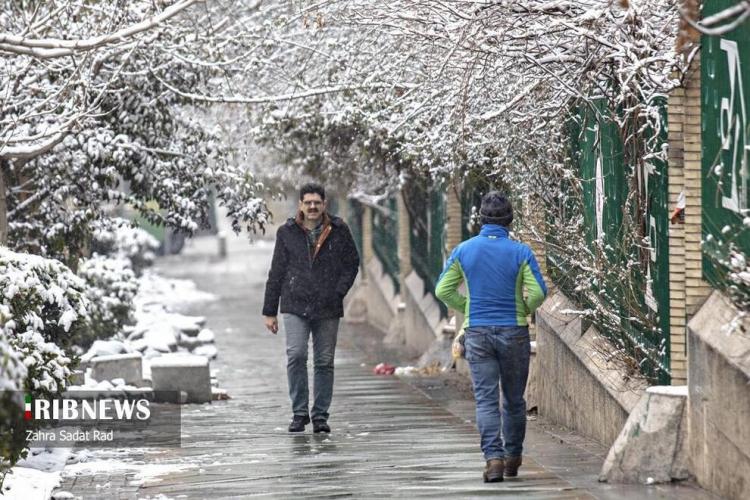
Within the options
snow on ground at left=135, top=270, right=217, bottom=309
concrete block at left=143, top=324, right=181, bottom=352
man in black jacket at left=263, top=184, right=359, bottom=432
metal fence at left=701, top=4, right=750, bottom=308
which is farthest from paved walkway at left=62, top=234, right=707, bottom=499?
snow on ground at left=135, top=270, right=217, bottom=309

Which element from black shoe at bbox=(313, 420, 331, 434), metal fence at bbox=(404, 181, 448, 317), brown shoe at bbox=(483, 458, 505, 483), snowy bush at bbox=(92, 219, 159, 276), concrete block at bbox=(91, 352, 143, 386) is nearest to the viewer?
brown shoe at bbox=(483, 458, 505, 483)

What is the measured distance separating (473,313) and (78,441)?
4.24m

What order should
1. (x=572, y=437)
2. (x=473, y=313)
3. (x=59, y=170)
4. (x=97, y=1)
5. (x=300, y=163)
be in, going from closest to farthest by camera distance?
(x=473, y=313) < (x=572, y=437) < (x=59, y=170) < (x=97, y=1) < (x=300, y=163)

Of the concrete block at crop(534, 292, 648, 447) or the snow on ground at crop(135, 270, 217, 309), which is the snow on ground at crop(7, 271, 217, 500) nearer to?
the snow on ground at crop(135, 270, 217, 309)

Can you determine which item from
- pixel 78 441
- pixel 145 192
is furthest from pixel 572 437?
pixel 145 192

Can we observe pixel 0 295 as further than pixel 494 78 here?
No

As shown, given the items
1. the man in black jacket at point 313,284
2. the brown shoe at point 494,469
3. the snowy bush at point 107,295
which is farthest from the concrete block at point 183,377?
the brown shoe at point 494,469

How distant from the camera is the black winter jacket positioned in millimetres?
11883

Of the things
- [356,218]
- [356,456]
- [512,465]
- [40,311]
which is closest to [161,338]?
[40,311]

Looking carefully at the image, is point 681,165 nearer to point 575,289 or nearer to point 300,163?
point 575,289

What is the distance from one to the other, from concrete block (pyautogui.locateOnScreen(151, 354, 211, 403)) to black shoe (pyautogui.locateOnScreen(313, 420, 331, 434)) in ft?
10.9

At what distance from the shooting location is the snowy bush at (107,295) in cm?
1950

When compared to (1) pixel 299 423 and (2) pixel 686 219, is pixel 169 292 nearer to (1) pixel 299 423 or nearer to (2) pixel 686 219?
(1) pixel 299 423

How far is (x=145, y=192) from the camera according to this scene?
51.1 ft
